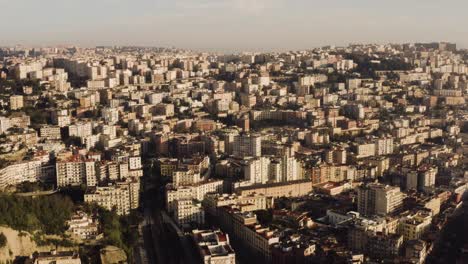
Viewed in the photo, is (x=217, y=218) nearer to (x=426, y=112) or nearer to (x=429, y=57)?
A: (x=426, y=112)

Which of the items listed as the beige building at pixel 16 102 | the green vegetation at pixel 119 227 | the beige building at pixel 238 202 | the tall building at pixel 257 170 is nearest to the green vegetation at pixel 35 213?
the green vegetation at pixel 119 227

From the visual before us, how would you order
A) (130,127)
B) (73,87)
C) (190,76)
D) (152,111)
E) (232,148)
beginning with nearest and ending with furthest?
(232,148) < (130,127) < (152,111) < (73,87) < (190,76)

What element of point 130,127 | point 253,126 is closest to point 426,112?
point 253,126

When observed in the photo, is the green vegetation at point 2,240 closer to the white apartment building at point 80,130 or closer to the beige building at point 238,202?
the beige building at point 238,202

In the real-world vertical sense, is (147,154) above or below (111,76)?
below

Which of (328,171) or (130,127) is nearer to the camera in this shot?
(328,171)

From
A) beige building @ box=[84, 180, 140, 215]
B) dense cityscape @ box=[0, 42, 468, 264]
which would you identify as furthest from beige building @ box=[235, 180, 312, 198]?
beige building @ box=[84, 180, 140, 215]
